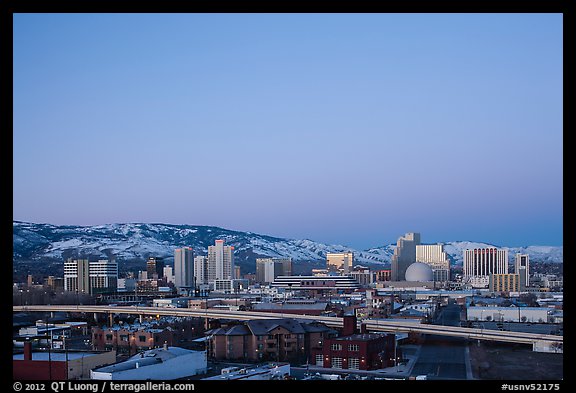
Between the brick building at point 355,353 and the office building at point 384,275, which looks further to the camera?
the office building at point 384,275

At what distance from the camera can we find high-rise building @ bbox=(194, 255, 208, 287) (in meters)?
17.6

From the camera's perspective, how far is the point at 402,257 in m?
19.4

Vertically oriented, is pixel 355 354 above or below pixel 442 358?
above

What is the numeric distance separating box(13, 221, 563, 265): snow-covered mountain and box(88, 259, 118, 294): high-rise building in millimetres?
807

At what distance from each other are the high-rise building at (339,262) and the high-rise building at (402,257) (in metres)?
1.37

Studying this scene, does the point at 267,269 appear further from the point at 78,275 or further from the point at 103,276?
the point at 78,275

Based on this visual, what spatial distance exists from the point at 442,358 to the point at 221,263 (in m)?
11.0

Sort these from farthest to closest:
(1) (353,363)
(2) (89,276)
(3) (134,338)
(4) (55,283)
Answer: (2) (89,276) < (4) (55,283) < (3) (134,338) < (1) (353,363)

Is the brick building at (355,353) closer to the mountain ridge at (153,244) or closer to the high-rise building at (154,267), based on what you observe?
the mountain ridge at (153,244)

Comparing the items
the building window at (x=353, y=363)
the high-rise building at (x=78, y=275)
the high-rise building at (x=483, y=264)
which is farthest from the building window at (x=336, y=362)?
the high-rise building at (x=483, y=264)

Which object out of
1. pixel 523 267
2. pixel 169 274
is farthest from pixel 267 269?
pixel 523 267

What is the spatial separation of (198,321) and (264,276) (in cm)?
800

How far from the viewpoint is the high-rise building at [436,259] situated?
18.9 m

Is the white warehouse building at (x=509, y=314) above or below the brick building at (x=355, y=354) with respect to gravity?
below
